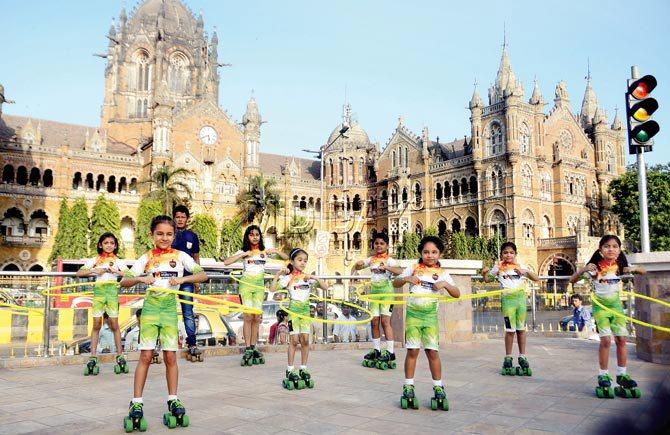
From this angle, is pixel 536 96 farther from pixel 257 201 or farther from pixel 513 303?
pixel 513 303

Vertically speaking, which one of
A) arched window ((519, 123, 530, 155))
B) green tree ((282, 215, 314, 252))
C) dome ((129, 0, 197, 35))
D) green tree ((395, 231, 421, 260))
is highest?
dome ((129, 0, 197, 35))

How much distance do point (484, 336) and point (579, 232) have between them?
3628 cm

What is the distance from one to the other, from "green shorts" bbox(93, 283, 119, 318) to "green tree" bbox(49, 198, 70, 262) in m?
37.8

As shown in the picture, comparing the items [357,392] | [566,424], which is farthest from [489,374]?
[566,424]

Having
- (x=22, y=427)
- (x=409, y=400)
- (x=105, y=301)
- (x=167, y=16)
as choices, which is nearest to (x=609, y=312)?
(x=409, y=400)

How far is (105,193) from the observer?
49.0 meters

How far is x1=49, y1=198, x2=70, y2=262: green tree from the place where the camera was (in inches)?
1693

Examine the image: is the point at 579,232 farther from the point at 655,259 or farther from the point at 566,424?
the point at 566,424

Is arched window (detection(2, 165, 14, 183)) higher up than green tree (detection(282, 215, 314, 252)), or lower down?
higher up

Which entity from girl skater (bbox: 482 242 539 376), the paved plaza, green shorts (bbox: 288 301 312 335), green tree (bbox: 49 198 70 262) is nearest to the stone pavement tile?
the paved plaza

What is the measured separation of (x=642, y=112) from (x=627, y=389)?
5253 millimetres

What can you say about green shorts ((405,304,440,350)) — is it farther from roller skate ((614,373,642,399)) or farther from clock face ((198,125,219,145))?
clock face ((198,125,219,145))

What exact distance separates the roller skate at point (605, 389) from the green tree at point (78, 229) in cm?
4256

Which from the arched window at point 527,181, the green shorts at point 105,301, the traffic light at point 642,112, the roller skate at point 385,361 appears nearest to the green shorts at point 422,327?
the roller skate at point 385,361
